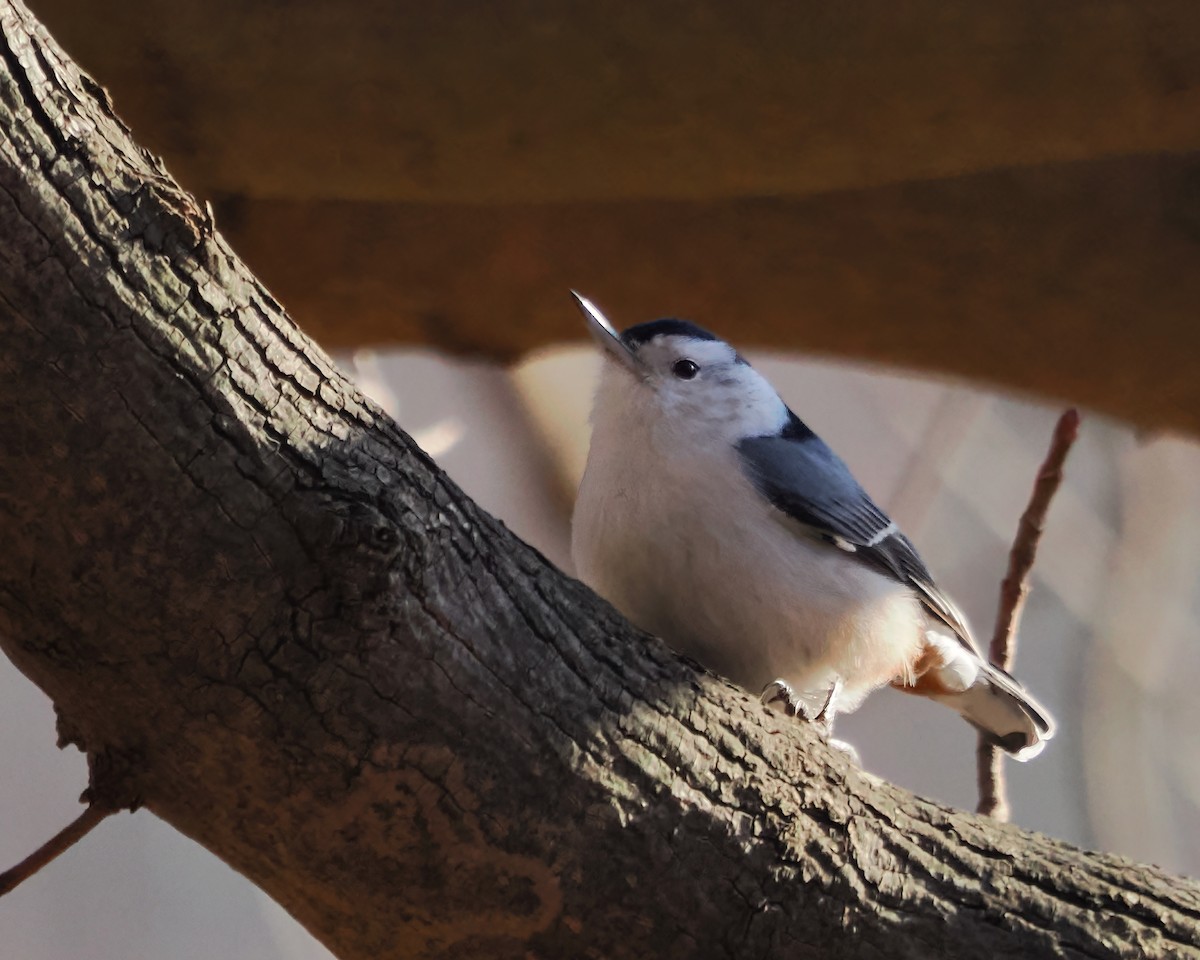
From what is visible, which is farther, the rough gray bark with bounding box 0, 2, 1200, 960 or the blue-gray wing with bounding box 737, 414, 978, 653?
the blue-gray wing with bounding box 737, 414, 978, 653

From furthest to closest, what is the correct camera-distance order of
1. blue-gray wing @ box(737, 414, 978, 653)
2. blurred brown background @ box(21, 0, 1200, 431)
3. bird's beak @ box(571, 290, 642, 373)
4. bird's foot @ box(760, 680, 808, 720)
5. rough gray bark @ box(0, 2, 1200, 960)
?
1. blurred brown background @ box(21, 0, 1200, 431)
2. bird's beak @ box(571, 290, 642, 373)
3. blue-gray wing @ box(737, 414, 978, 653)
4. bird's foot @ box(760, 680, 808, 720)
5. rough gray bark @ box(0, 2, 1200, 960)

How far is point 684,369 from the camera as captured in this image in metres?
1.82

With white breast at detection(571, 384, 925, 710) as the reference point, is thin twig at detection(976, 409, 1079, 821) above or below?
above

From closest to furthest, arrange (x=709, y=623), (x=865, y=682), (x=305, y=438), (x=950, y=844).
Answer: (x=305, y=438) → (x=950, y=844) → (x=709, y=623) → (x=865, y=682)

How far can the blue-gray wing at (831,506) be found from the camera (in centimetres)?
166

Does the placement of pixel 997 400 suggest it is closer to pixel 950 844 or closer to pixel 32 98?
pixel 950 844

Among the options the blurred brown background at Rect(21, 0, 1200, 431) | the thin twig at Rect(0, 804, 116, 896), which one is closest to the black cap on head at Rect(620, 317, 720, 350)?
the blurred brown background at Rect(21, 0, 1200, 431)

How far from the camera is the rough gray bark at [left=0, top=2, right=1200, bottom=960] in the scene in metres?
0.88

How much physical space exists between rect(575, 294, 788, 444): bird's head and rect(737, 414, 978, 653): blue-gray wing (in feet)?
0.19

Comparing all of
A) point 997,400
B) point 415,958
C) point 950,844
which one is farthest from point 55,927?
point 997,400

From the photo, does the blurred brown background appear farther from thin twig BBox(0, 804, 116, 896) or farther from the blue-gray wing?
thin twig BBox(0, 804, 116, 896)

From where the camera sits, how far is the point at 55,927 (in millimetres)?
2883

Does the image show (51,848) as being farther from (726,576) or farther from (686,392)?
(686,392)

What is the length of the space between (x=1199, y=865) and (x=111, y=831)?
3500mm
